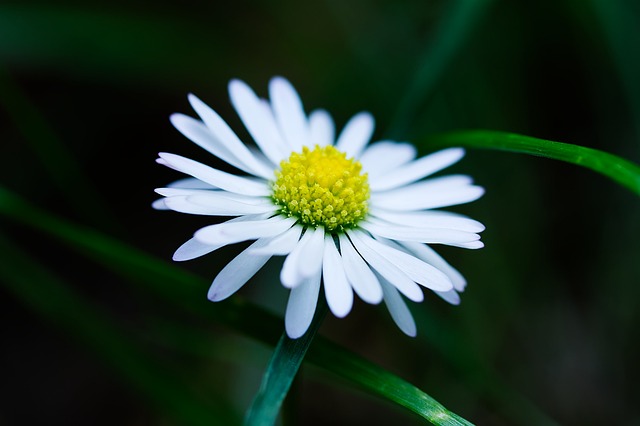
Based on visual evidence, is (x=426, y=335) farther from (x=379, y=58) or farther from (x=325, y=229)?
(x=379, y=58)

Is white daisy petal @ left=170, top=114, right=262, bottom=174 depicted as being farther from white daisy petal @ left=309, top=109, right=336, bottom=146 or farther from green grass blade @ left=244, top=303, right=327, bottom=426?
green grass blade @ left=244, top=303, right=327, bottom=426

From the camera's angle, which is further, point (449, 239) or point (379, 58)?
point (379, 58)
